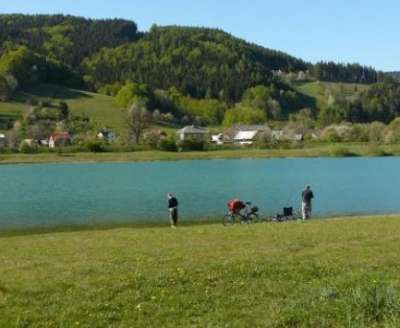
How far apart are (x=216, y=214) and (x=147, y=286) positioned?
33181mm

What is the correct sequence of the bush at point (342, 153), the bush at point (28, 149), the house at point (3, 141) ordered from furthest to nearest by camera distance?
1. the house at point (3, 141)
2. the bush at point (28, 149)
3. the bush at point (342, 153)

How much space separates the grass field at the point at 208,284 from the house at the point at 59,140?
154 meters

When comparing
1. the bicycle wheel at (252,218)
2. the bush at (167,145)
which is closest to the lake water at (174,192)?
the bicycle wheel at (252,218)

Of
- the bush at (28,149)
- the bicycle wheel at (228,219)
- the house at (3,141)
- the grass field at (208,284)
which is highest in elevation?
the house at (3,141)

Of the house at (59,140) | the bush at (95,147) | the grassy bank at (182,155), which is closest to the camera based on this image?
the grassy bank at (182,155)

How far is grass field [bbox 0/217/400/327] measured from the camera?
37.3ft

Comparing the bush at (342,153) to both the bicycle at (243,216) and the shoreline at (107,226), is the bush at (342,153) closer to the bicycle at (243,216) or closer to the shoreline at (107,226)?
the shoreline at (107,226)

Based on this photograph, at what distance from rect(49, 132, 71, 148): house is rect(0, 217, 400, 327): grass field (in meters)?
154

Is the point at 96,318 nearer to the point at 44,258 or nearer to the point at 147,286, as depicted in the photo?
the point at 147,286

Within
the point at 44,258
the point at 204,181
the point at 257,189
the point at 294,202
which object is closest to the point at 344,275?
the point at 44,258

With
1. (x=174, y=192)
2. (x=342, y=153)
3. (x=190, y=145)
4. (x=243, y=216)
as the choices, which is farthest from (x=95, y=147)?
(x=243, y=216)

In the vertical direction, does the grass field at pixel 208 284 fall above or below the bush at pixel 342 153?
below

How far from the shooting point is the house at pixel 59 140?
173875 millimetres

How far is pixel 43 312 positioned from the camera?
12219 millimetres
